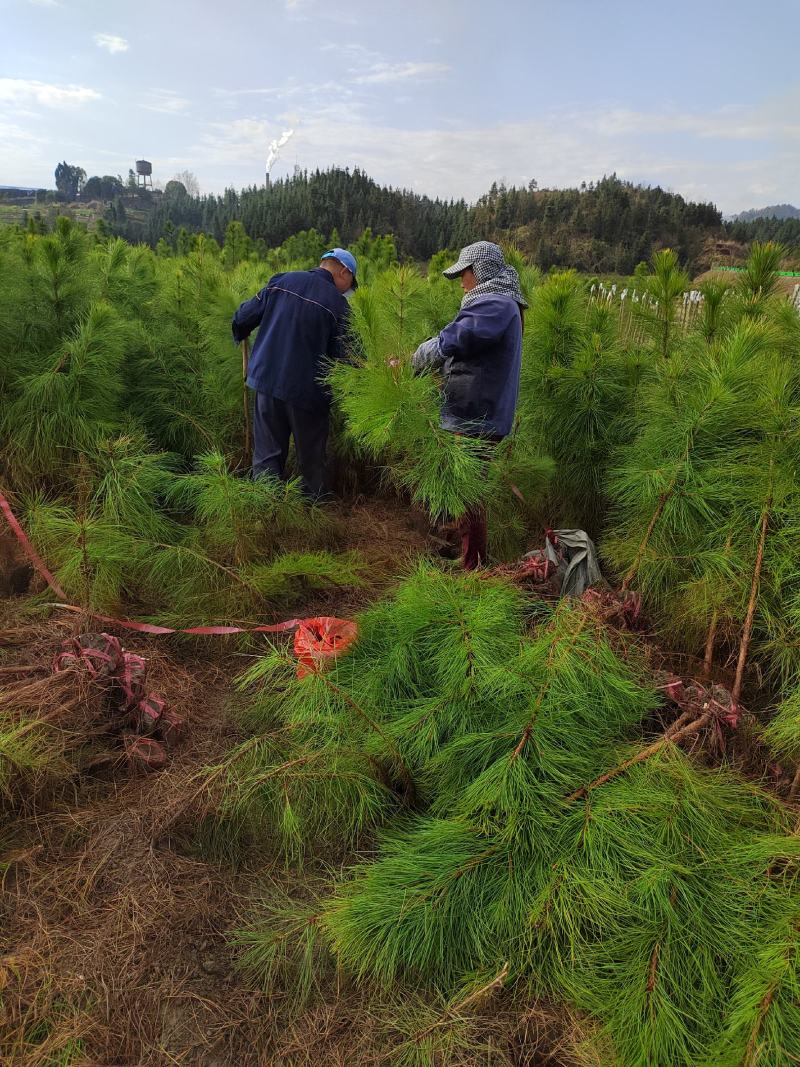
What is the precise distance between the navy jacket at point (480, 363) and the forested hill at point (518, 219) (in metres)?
33.8

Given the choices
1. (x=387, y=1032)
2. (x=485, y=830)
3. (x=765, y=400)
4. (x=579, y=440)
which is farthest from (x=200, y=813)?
(x=579, y=440)

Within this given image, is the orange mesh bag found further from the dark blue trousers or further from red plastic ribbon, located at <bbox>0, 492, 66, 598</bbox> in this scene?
the dark blue trousers

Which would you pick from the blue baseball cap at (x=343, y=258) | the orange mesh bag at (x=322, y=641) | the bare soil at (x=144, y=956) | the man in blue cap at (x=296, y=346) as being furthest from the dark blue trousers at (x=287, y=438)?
the bare soil at (x=144, y=956)

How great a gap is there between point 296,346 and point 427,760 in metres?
2.69

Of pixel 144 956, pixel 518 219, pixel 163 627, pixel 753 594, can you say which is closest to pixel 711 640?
pixel 753 594

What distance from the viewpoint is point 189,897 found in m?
1.77

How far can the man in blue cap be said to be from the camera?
12.1ft

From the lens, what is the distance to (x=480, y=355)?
3.07 meters

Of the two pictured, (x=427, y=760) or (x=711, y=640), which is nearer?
(x=427, y=760)

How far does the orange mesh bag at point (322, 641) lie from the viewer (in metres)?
2.02

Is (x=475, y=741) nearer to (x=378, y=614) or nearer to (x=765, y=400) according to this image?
(x=378, y=614)

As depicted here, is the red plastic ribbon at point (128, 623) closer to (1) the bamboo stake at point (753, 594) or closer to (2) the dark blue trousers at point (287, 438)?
(2) the dark blue trousers at point (287, 438)

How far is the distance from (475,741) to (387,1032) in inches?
26.2

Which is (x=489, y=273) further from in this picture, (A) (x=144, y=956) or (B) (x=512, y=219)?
(B) (x=512, y=219)
